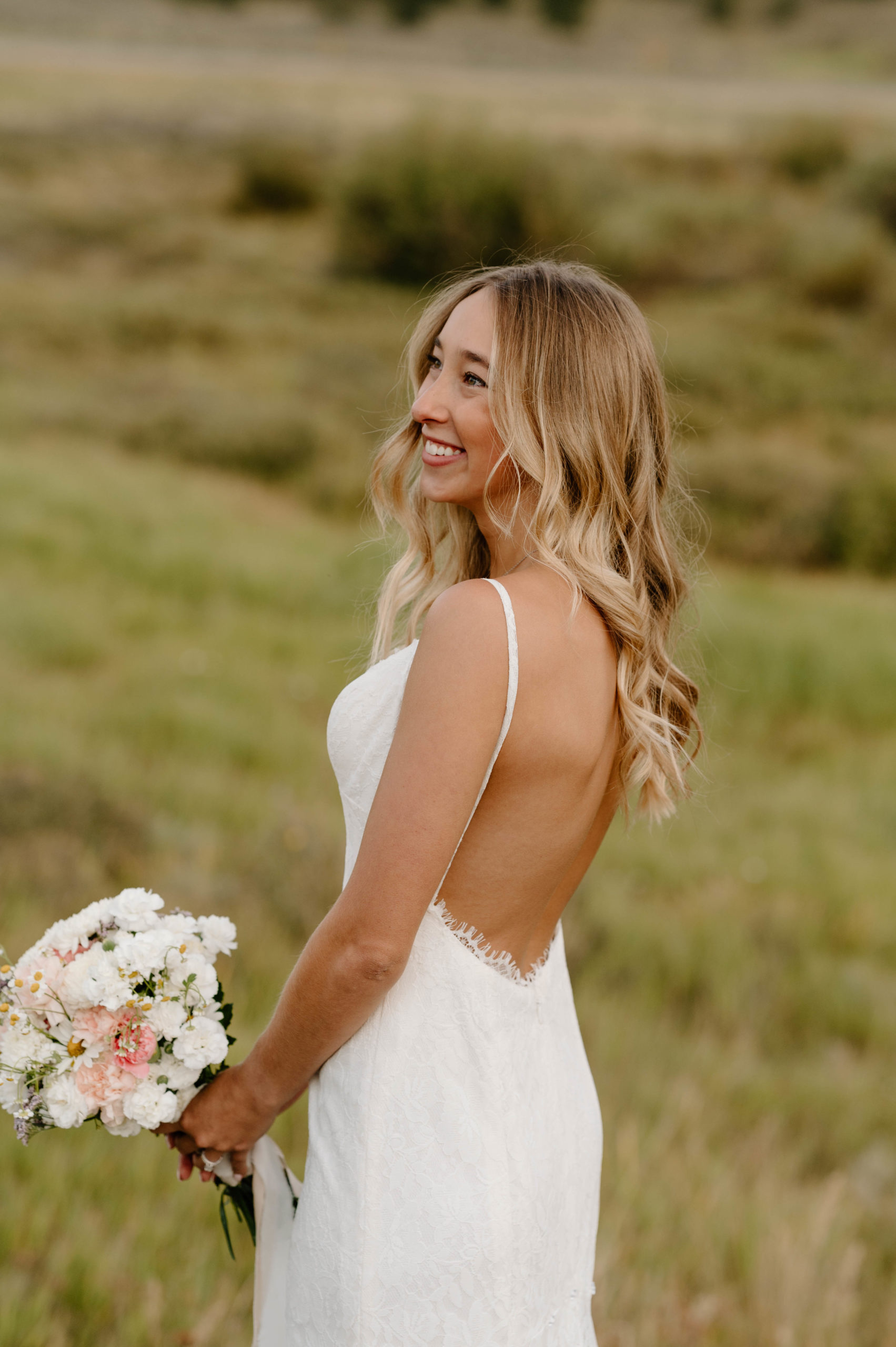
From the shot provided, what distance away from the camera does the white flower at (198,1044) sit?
1736 millimetres

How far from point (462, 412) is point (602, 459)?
9.9 inches

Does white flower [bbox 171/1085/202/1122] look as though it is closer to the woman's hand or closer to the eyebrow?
the woman's hand

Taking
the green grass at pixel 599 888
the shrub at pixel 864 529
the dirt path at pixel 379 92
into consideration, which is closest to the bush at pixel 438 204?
the dirt path at pixel 379 92

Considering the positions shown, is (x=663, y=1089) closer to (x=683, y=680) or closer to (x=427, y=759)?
(x=683, y=680)

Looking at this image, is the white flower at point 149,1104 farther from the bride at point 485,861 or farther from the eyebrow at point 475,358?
the eyebrow at point 475,358

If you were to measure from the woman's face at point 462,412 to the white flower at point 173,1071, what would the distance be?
1038mm

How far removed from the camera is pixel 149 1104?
1.70m

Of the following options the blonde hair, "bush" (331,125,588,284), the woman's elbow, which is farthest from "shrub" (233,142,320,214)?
the woman's elbow

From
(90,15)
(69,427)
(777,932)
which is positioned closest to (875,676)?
(777,932)

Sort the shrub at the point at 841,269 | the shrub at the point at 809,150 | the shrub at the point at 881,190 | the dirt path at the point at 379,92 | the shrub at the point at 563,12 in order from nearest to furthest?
the shrub at the point at 841,269, the shrub at the point at 881,190, the shrub at the point at 809,150, the dirt path at the point at 379,92, the shrub at the point at 563,12

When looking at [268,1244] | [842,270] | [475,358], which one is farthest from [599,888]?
[842,270]

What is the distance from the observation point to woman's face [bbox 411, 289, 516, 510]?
1.83 meters

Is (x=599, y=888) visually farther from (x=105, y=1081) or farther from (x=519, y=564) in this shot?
(x=105, y=1081)

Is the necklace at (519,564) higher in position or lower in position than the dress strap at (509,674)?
higher
